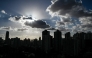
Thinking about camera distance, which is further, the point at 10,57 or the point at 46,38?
the point at 46,38

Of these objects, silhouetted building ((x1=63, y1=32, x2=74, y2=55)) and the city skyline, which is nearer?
the city skyline

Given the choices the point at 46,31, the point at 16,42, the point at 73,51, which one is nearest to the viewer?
the point at 73,51

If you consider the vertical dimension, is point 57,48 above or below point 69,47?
below

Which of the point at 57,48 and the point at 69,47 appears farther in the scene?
the point at 57,48

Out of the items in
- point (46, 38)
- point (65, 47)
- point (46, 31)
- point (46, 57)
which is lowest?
point (46, 57)

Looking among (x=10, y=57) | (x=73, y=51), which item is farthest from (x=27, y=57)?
(x=73, y=51)

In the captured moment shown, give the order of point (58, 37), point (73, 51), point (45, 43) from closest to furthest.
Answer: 1. point (73, 51)
2. point (45, 43)
3. point (58, 37)

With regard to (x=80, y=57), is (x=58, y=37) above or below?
above

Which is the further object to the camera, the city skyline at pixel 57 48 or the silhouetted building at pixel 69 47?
the silhouetted building at pixel 69 47

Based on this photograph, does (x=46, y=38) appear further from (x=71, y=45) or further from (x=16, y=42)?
(x=16, y=42)
